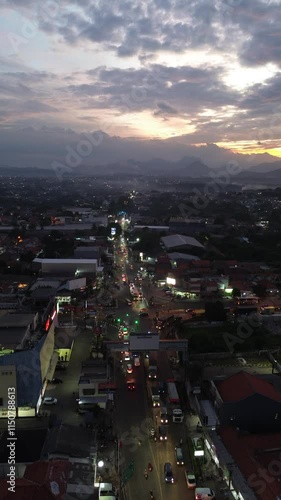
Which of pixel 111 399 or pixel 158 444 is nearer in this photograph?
pixel 158 444

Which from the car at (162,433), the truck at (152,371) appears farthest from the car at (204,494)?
the truck at (152,371)

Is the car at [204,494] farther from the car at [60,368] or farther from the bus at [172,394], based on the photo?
the car at [60,368]

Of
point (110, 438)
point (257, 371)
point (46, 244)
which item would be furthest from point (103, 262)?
point (110, 438)

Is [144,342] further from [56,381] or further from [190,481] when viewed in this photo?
[190,481]

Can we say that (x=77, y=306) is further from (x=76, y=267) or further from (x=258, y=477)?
(x=258, y=477)

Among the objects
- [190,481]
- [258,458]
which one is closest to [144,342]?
[190,481]

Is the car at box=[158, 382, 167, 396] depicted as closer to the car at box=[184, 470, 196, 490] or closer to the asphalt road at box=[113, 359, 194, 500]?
the asphalt road at box=[113, 359, 194, 500]
